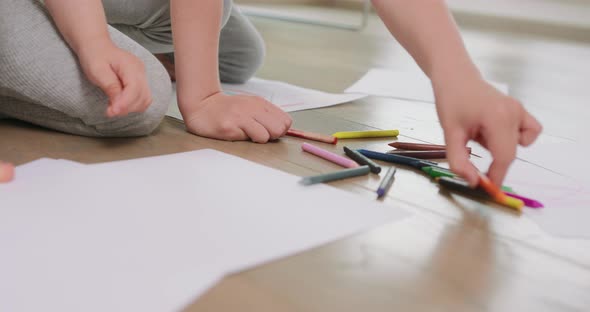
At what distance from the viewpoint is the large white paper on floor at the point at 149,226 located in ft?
1.20

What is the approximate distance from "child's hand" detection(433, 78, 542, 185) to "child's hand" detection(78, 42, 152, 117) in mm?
284

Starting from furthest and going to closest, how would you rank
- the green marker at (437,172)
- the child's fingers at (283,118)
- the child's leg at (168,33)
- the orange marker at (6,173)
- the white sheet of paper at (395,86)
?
the white sheet of paper at (395,86) < the child's leg at (168,33) < the child's fingers at (283,118) < the green marker at (437,172) < the orange marker at (6,173)

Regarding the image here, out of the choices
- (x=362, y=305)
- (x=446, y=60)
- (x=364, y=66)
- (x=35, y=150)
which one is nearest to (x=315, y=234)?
(x=362, y=305)

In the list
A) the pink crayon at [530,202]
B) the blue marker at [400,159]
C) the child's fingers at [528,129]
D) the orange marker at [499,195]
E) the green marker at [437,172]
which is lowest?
the blue marker at [400,159]

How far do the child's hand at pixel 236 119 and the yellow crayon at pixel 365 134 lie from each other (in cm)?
7

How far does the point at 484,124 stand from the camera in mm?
529

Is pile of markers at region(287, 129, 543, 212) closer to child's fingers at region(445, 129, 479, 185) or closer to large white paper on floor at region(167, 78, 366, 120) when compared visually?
child's fingers at region(445, 129, 479, 185)

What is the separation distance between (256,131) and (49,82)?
225 millimetres

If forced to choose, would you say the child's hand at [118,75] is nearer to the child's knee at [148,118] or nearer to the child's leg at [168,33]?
the child's knee at [148,118]

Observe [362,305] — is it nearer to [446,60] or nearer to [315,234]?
[315,234]

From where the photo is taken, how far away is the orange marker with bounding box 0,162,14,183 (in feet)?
1.66

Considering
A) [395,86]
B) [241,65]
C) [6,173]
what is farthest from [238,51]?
[6,173]

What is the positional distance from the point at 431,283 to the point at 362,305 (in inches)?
2.4

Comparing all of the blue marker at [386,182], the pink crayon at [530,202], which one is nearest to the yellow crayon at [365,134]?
the blue marker at [386,182]
